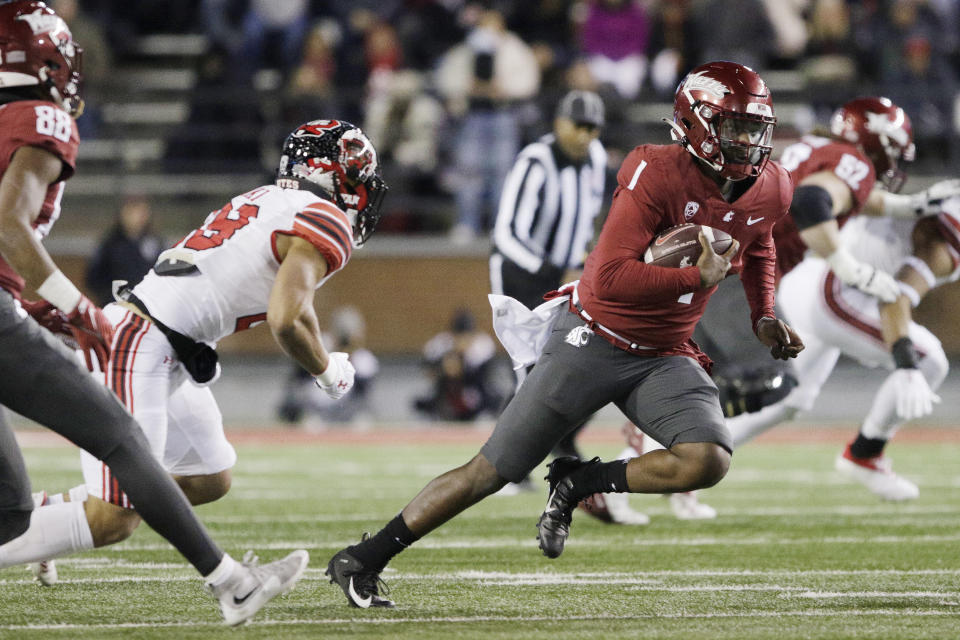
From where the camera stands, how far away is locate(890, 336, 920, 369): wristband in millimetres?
5969

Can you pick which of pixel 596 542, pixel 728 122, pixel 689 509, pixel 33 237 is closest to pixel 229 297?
pixel 33 237

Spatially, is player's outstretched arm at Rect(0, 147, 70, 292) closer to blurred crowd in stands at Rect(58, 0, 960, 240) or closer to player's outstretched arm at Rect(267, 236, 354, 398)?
player's outstretched arm at Rect(267, 236, 354, 398)

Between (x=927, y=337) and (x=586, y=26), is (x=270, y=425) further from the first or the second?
(x=927, y=337)

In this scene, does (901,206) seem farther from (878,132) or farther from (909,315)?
(909,315)

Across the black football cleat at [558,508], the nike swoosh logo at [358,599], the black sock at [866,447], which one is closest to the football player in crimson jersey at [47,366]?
the nike swoosh logo at [358,599]

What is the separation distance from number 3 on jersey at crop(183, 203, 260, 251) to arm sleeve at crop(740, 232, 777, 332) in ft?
4.82

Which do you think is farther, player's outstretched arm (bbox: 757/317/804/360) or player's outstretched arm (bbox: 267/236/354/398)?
player's outstretched arm (bbox: 757/317/804/360)

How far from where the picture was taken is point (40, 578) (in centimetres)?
422

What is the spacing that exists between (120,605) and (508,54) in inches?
354

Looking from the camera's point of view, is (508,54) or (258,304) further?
(508,54)

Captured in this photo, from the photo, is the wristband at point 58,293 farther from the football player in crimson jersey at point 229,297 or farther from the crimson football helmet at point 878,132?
the crimson football helmet at point 878,132

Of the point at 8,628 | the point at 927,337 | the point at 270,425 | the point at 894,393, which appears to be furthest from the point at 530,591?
the point at 270,425

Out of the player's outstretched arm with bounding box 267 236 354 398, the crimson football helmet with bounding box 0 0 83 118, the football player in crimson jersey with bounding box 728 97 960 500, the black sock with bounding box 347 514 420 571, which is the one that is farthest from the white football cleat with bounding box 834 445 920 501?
the crimson football helmet with bounding box 0 0 83 118

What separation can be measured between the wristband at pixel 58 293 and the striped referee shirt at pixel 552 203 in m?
3.59
